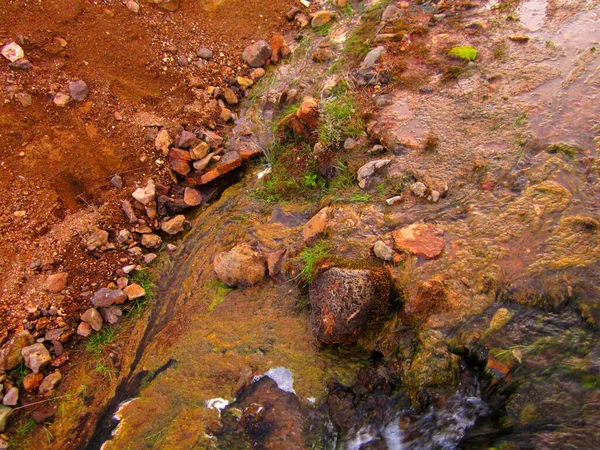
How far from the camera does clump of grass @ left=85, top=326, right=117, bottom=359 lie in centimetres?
370

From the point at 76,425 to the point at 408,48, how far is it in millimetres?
4779

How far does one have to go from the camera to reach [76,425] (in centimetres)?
A: 326

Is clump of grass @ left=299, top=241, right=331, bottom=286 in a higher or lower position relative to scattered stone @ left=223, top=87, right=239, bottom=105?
lower

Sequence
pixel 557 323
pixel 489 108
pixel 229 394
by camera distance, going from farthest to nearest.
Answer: pixel 489 108 → pixel 229 394 → pixel 557 323

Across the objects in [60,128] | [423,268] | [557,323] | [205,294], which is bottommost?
[557,323]

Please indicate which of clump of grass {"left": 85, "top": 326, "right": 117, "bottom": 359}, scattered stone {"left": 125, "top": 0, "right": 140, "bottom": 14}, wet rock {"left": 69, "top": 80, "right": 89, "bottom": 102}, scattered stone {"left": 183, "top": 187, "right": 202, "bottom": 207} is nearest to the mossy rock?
scattered stone {"left": 183, "top": 187, "right": 202, "bottom": 207}

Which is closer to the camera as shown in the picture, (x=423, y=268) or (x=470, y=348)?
(x=470, y=348)

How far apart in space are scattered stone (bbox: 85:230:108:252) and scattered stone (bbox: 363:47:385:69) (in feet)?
10.8

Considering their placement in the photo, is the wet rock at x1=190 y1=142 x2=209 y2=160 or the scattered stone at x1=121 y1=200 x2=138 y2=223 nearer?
the scattered stone at x1=121 y1=200 x2=138 y2=223

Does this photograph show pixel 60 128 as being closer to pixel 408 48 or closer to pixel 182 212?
pixel 182 212

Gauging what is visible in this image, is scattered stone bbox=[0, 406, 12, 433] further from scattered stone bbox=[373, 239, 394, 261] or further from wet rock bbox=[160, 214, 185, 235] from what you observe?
scattered stone bbox=[373, 239, 394, 261]

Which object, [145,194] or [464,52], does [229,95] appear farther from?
[464,52]

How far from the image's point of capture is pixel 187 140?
4.72 metres

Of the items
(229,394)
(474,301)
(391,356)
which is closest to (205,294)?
(229,394)
